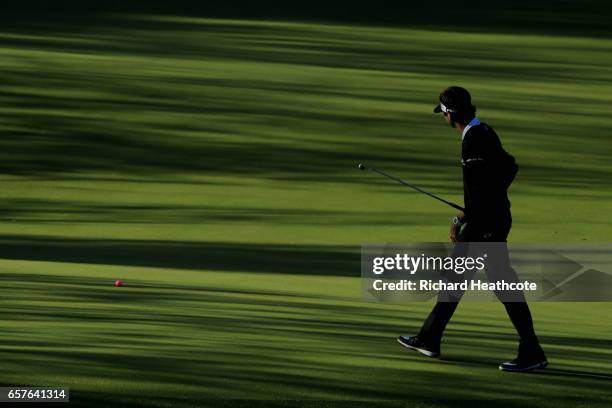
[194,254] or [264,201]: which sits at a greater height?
[264,201]

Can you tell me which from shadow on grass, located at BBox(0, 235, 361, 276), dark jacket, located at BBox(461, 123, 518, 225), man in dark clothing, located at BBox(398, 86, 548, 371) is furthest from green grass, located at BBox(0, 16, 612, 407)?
dark jacket, located at BBox(461, 123, 518, 225)

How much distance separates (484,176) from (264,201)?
13498 millimetres

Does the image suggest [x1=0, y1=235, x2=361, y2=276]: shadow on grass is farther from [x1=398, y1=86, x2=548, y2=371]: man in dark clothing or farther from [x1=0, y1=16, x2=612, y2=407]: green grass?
[x1=398, y1=86, x2=548, y2=371]: man in dark clothing

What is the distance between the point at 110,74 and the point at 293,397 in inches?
876

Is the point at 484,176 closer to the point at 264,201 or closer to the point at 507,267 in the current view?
the point at 507,267

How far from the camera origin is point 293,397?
8.45 m

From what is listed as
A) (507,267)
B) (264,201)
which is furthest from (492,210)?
(264,201)

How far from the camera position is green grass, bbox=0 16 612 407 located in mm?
9219

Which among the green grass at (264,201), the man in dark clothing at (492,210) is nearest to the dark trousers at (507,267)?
the man in dark clothing at (492,210)

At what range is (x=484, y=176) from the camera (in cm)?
940

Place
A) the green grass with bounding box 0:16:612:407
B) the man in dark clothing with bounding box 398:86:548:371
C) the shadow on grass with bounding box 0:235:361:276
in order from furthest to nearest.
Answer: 1. the shadow on grass with bounding box 0:235:361:276
2. the man in dark clothing with bounding box 398:86:548:371
3. the green grass with bounding box 0:16:612:407

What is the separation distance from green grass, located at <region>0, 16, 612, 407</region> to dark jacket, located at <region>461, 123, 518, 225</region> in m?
1.00

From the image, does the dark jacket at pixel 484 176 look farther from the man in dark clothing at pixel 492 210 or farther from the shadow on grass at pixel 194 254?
the shadow on grass at pixel 194 254

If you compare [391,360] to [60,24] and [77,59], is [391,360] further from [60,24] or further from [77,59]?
[60,24]
